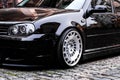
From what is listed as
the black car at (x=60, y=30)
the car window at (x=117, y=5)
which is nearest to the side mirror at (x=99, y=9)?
the black car at (x=60, y=30)

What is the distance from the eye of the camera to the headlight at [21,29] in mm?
5867

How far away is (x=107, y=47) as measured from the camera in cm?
739

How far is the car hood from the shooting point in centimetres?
605

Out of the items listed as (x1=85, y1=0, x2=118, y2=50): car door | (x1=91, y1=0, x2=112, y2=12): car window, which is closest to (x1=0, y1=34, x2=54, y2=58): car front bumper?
(x1=85, y1=0, x2=118, y2=50): car door

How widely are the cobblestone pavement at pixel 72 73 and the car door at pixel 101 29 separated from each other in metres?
0.51

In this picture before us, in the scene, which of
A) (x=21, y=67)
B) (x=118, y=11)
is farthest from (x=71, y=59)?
(x=118, y=11)

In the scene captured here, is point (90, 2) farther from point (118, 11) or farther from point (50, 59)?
point (50, 59)

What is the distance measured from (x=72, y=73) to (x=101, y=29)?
149 centimetres

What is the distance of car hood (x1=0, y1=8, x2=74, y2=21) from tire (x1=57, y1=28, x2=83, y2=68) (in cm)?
45

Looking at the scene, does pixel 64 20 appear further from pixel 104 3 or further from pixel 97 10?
pixel 104 3

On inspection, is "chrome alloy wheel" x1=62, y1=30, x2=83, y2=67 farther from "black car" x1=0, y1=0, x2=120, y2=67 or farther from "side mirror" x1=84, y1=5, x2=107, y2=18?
"side mirror" x1=84, y1=5, x2=107, y2=18

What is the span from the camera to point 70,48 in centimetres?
643

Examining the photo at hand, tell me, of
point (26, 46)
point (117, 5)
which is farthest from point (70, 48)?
point (117, 5)

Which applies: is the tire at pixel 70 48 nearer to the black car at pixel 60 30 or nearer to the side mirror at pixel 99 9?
the black car at pixel 60 30
